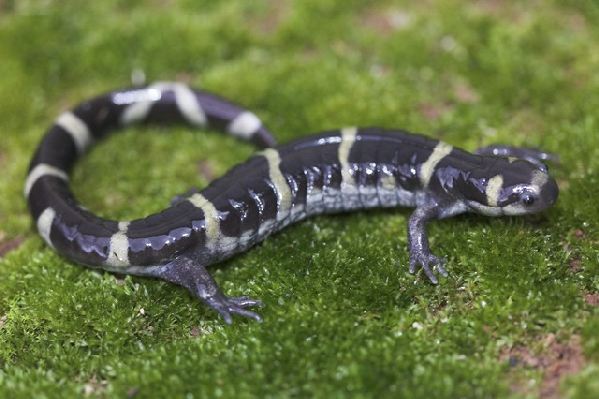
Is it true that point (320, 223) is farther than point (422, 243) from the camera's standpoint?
Yes

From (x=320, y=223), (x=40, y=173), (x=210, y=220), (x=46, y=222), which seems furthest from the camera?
(x=40, y=173)

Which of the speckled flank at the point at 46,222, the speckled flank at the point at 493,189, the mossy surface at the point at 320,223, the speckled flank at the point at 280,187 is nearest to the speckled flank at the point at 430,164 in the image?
the mossy surface at the point at 320,223

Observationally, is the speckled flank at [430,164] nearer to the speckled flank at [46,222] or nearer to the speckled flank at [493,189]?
the speckled flank at [493,189]

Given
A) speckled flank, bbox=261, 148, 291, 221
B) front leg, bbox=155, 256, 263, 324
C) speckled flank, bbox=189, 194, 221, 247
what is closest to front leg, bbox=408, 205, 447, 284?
speckled flank, bbox=261, 148, 291, 221

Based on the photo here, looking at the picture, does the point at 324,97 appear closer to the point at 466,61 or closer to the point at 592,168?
the point at 466,61

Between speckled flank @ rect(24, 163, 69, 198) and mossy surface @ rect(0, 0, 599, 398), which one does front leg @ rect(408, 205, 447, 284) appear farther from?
speckled flank @ rect(24, 163, 69, 198)

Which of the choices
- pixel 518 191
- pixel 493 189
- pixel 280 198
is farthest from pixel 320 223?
pixel 518 191

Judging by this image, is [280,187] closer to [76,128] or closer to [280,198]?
[280,198]
